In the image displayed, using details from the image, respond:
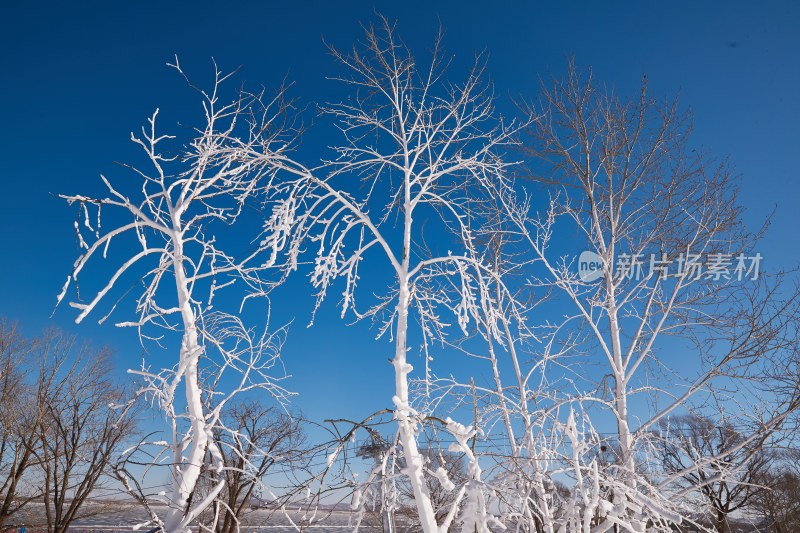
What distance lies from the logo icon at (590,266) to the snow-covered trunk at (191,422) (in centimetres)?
609

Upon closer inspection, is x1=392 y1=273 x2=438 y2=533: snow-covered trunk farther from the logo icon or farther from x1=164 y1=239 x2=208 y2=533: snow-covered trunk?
the logo icon

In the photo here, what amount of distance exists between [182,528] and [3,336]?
1539 centimetres

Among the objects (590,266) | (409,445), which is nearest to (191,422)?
(409,445)

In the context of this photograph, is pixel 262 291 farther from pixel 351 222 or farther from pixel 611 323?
pixel 611 323

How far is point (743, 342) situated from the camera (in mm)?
6605

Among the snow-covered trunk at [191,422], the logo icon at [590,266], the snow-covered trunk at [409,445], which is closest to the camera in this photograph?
the snow-covered trunk at [409,445]

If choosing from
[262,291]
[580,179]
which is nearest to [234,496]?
[262,291]

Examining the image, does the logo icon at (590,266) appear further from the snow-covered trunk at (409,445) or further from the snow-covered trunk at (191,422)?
the snow-covered trunk at (191,422)

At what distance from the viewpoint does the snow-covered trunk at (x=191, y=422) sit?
431cm

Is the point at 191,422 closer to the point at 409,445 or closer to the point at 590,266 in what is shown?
the point at 409,445

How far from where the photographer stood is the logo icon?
322 inches

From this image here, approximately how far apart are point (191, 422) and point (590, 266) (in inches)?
259

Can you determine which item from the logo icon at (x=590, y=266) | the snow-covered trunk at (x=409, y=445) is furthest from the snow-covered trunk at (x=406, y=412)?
the logo icon at (x=590, y=266)

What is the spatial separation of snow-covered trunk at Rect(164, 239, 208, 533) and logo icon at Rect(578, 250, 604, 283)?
6093 mm
